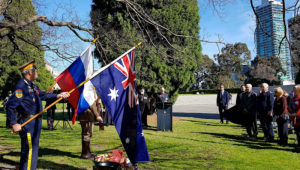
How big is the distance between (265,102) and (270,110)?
1.20 feet

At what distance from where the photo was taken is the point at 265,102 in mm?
8344

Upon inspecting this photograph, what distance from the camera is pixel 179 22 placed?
16328mm

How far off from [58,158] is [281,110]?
6.92 m

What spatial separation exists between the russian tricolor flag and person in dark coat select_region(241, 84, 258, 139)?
6.45 meters

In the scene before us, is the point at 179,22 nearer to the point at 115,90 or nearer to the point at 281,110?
the point at 281,110

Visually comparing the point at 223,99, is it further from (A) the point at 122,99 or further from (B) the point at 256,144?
(A) the point at 122,99

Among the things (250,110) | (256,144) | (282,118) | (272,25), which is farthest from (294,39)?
(272,25)

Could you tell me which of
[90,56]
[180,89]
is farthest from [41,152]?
[180,89]

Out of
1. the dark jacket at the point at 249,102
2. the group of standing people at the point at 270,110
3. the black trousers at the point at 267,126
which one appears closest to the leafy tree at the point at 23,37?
the dark jacket at the point at 249,102

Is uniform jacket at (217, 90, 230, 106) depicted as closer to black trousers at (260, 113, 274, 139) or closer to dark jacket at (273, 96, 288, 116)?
black trousers at (260, 113, 274, 139)

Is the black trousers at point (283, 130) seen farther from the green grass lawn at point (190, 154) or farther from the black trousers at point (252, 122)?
the black trousers at point (252, 122)

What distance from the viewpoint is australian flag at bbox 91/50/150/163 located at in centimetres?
396

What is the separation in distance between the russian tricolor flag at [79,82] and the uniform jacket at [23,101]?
1.77 ft

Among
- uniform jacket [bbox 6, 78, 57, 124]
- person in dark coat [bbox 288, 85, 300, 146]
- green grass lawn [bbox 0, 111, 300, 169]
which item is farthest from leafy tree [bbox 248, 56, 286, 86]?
uniform jacket [bbox 6, 78, 57, 124]
